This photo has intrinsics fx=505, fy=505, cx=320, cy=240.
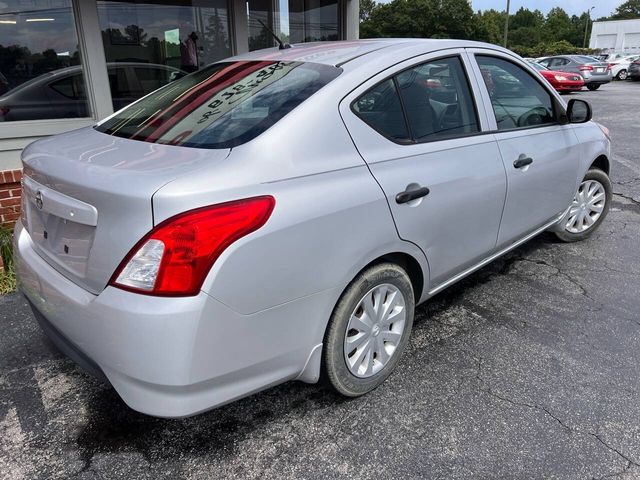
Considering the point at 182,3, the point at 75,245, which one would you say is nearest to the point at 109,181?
the point at 75,245

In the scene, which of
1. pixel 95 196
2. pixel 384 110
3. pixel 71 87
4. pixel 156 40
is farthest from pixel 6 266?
pixel 156 40

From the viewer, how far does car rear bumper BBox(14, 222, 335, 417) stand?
5.58 feet

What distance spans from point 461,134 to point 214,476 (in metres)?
2.10

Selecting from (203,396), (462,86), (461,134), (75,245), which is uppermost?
(462,86)

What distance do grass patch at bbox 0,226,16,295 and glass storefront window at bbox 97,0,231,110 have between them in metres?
2.15

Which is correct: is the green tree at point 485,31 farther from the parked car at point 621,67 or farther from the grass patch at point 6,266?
the grass patch at point 6,266

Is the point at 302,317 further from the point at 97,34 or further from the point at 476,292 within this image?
the point at 97,34

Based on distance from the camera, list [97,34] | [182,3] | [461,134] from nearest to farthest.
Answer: [461,134]
[97,34]
[182,3]

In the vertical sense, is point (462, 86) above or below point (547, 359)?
above

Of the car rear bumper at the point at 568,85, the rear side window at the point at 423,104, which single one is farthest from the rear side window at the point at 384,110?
the car rear bumper at the point at 568,85

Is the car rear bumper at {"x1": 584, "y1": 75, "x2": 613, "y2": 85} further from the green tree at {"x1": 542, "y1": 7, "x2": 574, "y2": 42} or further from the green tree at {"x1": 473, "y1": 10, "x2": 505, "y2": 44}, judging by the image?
the green tree at {"x1": 542, "y1": 7, "x2": 574, "y2": 42}

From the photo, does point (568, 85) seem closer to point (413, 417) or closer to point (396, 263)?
point (396, 263)

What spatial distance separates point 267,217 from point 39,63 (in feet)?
15.8

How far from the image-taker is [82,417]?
93.7 inches
